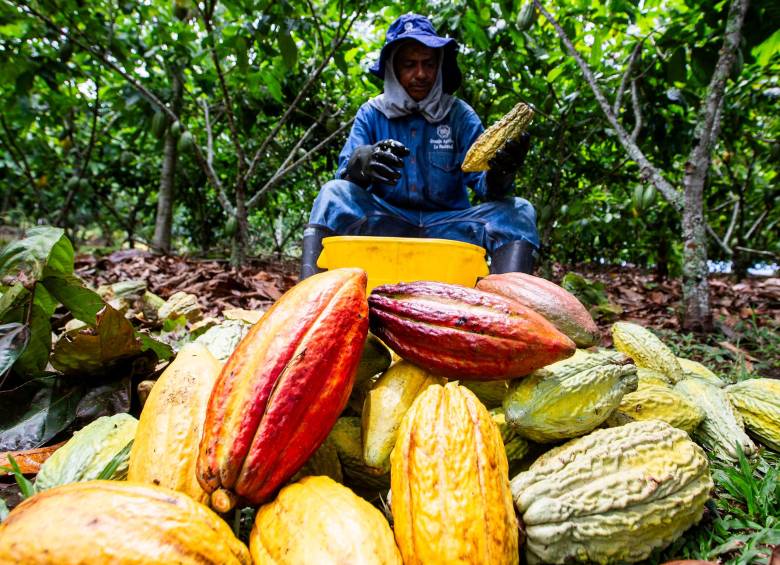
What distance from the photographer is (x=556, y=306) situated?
3.86 feet

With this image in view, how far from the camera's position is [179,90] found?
13.6 feet

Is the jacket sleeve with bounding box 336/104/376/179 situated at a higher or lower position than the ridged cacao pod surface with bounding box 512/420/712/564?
higher

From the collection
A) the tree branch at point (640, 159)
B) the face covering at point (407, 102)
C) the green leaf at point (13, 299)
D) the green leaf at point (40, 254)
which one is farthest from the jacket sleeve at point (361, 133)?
the green leaf at point (13, 299)

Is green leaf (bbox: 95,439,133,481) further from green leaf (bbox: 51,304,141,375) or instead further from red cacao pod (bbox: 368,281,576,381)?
red cacao pod (bbox: 368,281,576,381)

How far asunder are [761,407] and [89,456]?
157 centimetres

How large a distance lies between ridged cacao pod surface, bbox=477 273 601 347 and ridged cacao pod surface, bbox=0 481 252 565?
32.7 inches

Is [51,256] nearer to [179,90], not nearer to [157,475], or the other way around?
[157,475]

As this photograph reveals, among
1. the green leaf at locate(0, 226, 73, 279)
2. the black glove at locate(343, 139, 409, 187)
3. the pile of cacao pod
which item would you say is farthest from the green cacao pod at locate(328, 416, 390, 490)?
the black glove at locate(343, 139, 409, 187)

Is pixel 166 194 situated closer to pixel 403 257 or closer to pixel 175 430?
pixel 403 257

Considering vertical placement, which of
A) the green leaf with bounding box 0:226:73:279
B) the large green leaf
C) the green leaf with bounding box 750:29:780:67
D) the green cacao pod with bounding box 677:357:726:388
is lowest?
the green cacao pod with bounding box 677:357:726:388

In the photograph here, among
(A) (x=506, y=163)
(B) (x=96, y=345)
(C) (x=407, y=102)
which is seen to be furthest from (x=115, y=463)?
(C) (x=407, y=102)

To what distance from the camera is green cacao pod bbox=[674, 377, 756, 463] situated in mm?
1134

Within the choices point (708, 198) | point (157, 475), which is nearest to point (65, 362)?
point (157, 475)

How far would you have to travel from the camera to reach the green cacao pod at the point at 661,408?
1107 millimetres
